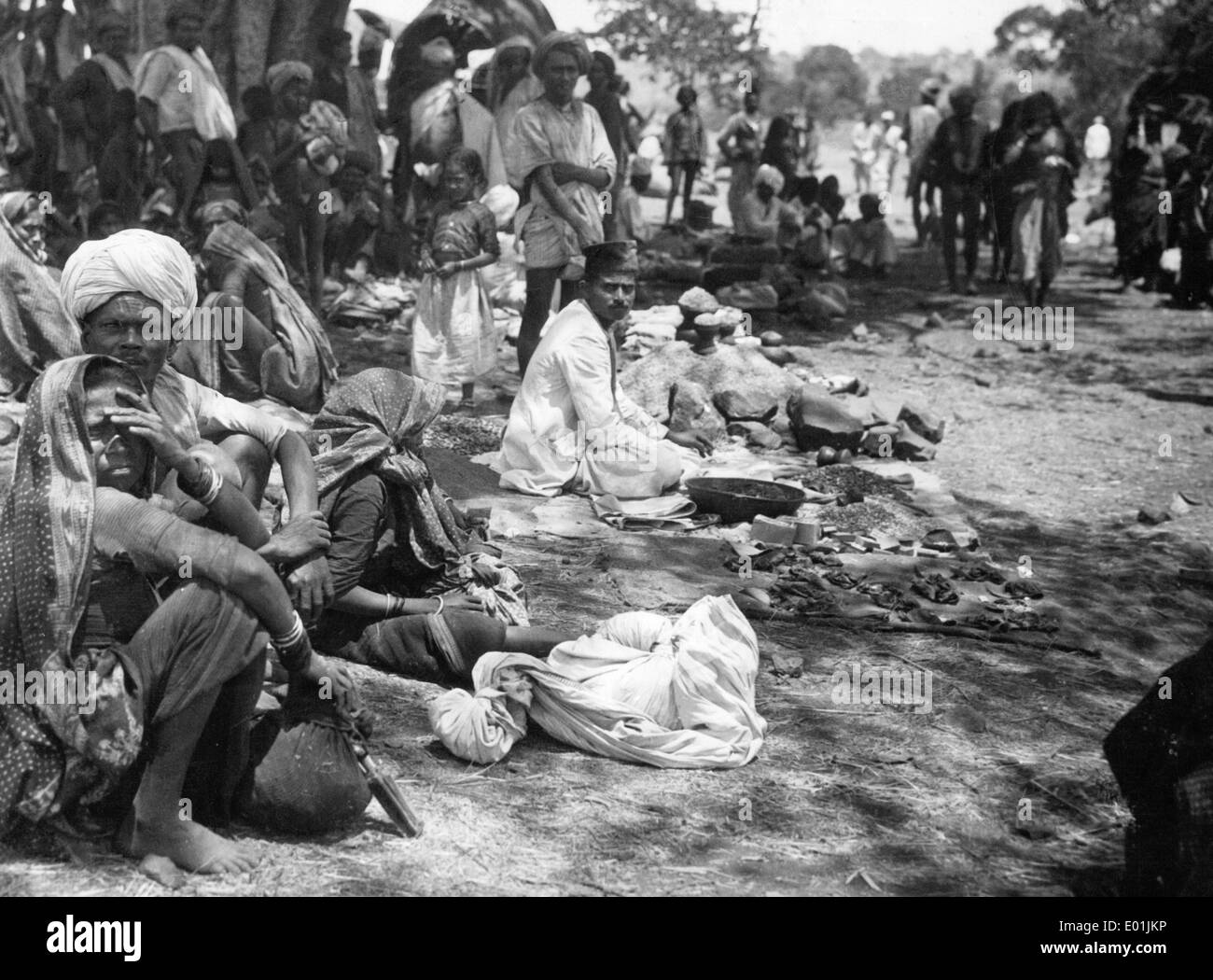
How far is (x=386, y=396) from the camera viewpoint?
458 centimetres

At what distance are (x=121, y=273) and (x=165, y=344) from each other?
186 millimetres

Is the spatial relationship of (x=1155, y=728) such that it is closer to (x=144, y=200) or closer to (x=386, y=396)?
(x=386, y=396)

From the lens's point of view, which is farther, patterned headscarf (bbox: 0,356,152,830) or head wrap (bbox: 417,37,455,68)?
head wrap (bbox: 417,37,455,68)

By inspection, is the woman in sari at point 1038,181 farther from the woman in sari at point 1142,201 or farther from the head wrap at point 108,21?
the head wrap at point 108,21

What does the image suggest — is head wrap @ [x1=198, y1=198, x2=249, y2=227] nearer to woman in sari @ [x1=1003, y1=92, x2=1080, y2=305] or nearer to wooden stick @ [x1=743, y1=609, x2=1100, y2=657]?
wooden stick @ [x1=743, y1=609, x2=1100, y2=657]

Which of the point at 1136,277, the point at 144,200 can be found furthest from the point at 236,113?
the point at 1136,277

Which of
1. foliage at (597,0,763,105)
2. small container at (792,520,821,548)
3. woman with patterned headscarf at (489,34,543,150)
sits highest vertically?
foliage at (597,0,763,105)

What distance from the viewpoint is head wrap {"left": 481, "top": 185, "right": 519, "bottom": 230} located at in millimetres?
11664

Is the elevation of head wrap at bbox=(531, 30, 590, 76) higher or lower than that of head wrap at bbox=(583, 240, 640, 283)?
higher

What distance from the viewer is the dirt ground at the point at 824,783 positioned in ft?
10.9

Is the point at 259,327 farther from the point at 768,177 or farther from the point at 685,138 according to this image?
the point at 685,138

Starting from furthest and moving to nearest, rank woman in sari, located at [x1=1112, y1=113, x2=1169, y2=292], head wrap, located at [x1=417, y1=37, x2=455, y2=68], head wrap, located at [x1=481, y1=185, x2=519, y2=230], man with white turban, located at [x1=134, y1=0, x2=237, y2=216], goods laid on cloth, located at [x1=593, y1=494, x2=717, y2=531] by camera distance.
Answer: woman in sari, located at [x1=1112, y1=113, x2=1169, y2=292] → head wrap, located at [x1=417, y1=37, x2=455, y2=68] → head wrap, located at [x1=481, y1=185, x2=519, y2=230] → man with white turban, located at [x1=134, y1=0, x2=237, y2=216] → goods laid on cloth, located at [x1=593, y1=494, x2=717, y2=531]

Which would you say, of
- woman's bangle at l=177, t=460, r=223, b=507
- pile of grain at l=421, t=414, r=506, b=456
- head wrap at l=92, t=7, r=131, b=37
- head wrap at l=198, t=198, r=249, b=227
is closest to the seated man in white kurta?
pile of grain at l=421, t=414, r=506, b=456

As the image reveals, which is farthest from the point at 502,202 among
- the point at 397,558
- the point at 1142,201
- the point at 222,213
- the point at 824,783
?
the point at 824,783
